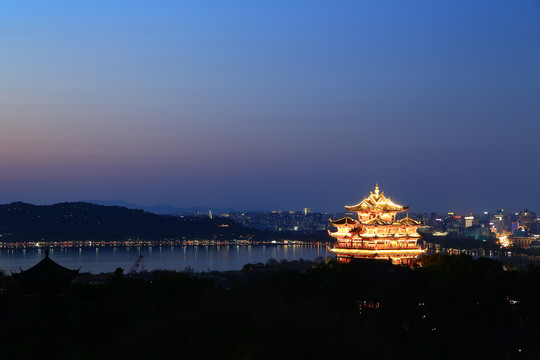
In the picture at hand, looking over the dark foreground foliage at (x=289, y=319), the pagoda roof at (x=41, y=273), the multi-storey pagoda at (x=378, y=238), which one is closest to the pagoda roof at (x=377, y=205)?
the multi-storey pagoda at (x=378, y=238)

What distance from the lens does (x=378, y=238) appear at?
89.0 ft

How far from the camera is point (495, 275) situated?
A: 19047 millimetres

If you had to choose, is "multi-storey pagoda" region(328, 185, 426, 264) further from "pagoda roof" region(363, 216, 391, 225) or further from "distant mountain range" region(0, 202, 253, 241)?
"distant mountain range" region(0, 202, 253, 241)

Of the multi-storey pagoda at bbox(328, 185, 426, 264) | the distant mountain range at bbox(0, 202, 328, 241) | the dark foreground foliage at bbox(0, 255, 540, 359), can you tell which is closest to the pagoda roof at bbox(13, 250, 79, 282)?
the dark foreground foliage at bbox(0, 255, 540, 359)

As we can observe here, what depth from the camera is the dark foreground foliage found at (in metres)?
11.3

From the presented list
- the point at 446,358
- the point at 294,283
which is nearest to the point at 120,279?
the point at 294,283

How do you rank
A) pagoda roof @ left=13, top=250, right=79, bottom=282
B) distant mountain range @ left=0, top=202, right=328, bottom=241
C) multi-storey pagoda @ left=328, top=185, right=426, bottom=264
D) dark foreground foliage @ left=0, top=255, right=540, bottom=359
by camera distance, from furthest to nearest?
distant mountain range @ left=0, top=202, right=328, bottom=241
multi-storey pagoda @ left=328, top=185, right=426, bottom=264
pagoda roof @ left=13, top=250, right=79, bottom=282
dark foreground foliage @ left=0, top=255, right=540, bottom=359

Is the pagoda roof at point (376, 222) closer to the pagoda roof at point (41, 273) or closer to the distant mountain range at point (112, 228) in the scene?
the pagoda roof at point (41, 273)

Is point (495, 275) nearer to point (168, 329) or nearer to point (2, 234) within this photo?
point (168, 329)

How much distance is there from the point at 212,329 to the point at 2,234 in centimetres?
8940

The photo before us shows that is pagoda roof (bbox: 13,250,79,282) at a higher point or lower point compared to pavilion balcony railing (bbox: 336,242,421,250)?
lower

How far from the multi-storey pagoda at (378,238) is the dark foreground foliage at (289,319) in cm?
643

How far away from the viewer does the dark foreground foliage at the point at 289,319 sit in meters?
11.3

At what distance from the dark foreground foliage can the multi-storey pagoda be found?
6426 millimetres
